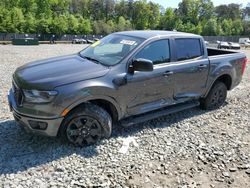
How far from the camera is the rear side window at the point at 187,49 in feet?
18.4

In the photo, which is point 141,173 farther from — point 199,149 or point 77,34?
point 77,34

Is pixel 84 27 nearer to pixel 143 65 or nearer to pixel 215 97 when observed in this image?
pixel 215 97

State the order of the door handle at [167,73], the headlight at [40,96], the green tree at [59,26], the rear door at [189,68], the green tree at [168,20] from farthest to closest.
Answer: the green tree at [168,20], the green tree at [59,26], the rear door at [189,68], the door handle at [167,73], the headlight at [40,96]

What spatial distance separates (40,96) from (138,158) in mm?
1727

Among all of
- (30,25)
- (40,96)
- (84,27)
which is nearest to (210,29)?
(84,27)

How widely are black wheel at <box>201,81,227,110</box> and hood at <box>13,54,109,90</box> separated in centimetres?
293

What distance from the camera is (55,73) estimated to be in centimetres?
443

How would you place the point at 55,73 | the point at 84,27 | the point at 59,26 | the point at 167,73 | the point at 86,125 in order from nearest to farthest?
1. the point at 55,73
2. the point at 86,125
3. the point at 167,73
4. the point at 59,26
5. the point at 84,27

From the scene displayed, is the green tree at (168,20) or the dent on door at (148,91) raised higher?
the green tree at (168,20)

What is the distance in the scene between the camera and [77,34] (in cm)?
7681

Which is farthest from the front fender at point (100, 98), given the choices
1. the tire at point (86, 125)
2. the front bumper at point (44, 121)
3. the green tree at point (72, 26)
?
the green tree at point (72, 26)

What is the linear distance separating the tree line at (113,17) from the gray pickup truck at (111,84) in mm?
65195

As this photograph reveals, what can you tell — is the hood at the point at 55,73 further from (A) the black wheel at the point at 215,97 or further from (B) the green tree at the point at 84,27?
(B) the green tree at the point at 84,27

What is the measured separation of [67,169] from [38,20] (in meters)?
72.5
